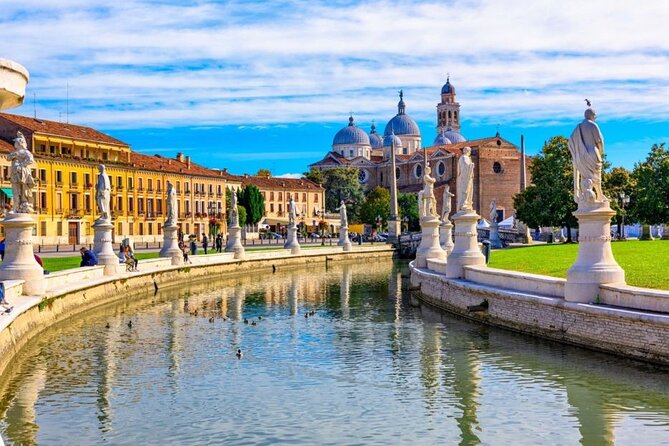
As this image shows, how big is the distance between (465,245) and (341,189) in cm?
11624

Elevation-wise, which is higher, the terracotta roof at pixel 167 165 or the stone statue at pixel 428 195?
the terracotta roof at pixel 167 165

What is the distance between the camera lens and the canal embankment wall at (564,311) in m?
16.8

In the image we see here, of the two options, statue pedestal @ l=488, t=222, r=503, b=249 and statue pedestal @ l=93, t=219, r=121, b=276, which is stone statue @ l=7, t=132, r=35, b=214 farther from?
statue pedestal @ l=488, t=222, r=503, b=249

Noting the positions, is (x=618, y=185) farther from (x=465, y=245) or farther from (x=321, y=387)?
(x=321, y=387)

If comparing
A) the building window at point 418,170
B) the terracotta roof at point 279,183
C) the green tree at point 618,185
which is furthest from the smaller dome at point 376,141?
the green tree at point 618,185

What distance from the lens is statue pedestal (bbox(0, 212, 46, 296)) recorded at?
21828 millimetres

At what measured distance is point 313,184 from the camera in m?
138

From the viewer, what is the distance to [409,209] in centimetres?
13250

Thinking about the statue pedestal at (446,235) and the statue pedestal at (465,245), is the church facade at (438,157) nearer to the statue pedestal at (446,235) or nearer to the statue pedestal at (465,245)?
the statue pedestal at (446,235)

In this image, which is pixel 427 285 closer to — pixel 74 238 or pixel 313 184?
pixel 74 238

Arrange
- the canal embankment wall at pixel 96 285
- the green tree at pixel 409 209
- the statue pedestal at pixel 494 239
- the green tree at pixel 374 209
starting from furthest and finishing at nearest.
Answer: the green tree at pixel 409 209, the green tree at pixel 374 209, the statue pedestal at pixel 494 239, the canal embankment wall at pixel 96 285

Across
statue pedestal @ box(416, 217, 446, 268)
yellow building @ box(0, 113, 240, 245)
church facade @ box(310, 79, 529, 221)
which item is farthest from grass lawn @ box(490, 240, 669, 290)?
church facade @ box(310, 79, 529, 221)

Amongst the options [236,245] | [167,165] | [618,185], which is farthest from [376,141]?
[236,245]

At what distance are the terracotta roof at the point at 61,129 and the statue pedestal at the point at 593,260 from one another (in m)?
65.6
